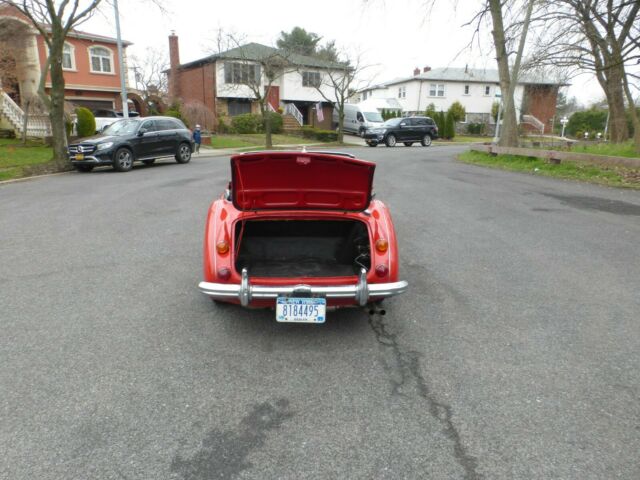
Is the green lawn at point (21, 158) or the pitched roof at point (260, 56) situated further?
the pitched roof at point (260, 56)

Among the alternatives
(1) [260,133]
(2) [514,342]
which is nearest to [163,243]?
(2) [514,342]

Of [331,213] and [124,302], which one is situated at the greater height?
[331,213]

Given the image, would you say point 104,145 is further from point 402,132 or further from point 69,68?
point 402,132

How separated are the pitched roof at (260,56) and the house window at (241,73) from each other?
733 mm

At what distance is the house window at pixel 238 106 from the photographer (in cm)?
3737

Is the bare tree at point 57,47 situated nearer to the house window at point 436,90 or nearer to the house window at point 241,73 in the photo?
the house window at point 241,73

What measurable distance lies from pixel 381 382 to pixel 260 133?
34287 mm

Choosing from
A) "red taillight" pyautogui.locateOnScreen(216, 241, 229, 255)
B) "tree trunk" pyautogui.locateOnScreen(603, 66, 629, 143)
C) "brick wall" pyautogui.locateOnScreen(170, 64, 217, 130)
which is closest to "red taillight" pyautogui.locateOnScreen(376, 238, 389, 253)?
"red taillight" pyautogui.locateOnScreen(216, 241, 229, 255)

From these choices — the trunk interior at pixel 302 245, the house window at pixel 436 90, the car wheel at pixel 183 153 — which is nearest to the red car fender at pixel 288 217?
the trunk interior at pixel 302 245

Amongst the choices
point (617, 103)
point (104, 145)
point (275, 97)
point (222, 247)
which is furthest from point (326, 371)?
point (275, 97)

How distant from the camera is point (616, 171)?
12523 mm

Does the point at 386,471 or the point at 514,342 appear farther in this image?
the point at 514,342

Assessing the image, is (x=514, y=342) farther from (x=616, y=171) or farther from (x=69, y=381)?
(x=616, y=171)

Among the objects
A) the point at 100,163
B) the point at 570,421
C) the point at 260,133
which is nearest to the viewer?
the point at 570,421
